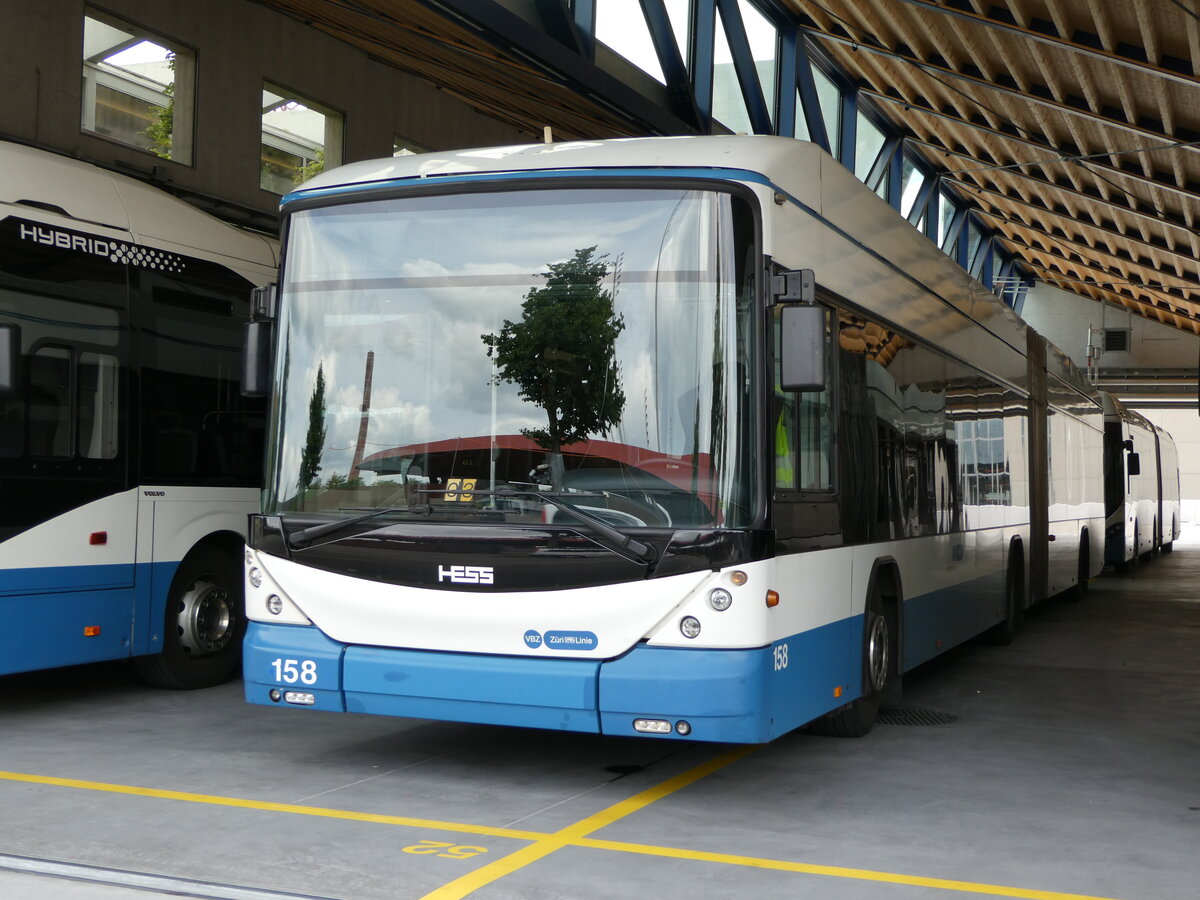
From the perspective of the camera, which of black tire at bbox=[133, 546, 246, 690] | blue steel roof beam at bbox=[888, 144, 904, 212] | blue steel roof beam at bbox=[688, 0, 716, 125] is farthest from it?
blue steel roof beam at bbox=[888, 144, 904, 212]

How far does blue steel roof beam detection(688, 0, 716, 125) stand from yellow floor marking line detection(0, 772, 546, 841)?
13908 mm

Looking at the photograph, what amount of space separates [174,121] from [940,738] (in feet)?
31.4

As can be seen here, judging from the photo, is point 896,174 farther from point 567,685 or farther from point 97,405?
point 567,685

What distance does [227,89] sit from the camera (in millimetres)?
14531

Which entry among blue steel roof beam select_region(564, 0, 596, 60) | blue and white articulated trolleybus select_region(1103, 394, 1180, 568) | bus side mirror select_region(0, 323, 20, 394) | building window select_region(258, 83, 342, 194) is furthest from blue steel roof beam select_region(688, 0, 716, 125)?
bus side mirror select_region(0, 323, 20, 394)

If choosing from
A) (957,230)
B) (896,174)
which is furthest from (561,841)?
(957,230)

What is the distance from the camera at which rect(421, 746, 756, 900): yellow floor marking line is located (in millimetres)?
5156

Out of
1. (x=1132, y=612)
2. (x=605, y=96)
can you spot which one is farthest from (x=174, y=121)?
(x=1132, y=612)

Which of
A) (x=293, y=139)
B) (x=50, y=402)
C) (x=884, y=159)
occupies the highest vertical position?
(x=884, y=159)

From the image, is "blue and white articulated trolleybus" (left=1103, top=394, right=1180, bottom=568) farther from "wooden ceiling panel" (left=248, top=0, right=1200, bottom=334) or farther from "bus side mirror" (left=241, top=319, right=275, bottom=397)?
"bus side mirror" (left=241, top=319, right=275, bottom=397)

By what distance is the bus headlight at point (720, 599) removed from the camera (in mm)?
6145

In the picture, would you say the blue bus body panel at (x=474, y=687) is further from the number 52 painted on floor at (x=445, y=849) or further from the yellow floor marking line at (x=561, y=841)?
the number 52 painted on floor at (x=445, y=849)

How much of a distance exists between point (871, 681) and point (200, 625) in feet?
15.0

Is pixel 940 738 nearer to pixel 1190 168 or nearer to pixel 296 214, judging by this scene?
pixel 296 214
